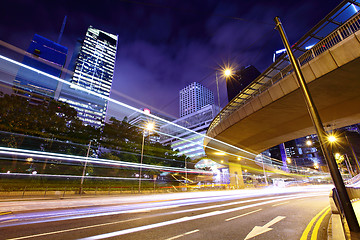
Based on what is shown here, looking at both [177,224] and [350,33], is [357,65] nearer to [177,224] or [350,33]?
[350,33]

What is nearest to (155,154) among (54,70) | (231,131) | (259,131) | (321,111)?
(231,131)

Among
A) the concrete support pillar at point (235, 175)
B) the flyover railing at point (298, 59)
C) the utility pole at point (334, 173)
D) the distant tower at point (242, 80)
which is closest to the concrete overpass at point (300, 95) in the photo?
the flyover railing at point (298, 59)

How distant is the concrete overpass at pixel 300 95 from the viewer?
10.9 m

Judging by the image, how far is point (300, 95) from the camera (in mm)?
14016

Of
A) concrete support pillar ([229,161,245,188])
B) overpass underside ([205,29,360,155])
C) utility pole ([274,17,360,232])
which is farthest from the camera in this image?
concrete support pillar ([229,161,245,188])

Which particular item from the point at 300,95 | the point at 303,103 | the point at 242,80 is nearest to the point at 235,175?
the point at 303,103

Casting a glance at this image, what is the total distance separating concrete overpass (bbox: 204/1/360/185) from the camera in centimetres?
1089

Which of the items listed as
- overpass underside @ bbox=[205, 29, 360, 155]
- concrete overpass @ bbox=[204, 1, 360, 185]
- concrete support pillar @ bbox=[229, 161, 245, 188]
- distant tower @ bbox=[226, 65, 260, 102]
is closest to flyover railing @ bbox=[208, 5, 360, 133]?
concrete overpass @ bbox=[204, 1, 360, 185]

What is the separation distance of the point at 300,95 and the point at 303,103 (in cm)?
158

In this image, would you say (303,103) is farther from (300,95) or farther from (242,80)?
(242,80)

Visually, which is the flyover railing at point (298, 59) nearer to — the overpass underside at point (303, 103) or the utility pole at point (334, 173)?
the overpass underside at point (303, 103)

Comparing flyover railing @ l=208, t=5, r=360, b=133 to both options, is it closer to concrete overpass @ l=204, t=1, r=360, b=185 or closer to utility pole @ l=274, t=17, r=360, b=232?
concrete overpass @ l=204, t=1, r=360, b=185

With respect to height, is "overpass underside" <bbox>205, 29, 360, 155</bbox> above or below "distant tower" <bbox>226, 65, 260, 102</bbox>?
below

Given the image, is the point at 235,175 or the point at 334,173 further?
the point at 235,175
